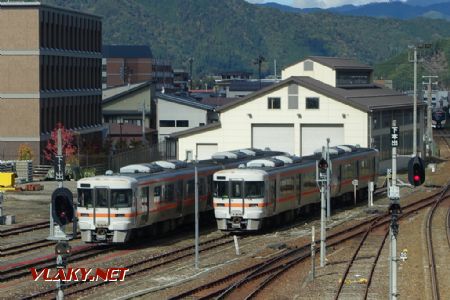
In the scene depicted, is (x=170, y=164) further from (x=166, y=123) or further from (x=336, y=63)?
(x=166, y=123)

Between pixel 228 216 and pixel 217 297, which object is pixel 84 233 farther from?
pixel 217 297

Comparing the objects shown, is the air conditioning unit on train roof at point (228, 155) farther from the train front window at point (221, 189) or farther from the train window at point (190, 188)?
the train front window at point (221, 189)

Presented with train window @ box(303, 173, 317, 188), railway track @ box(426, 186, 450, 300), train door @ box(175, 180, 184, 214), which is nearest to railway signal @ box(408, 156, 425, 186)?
railway track @ box(426, 186, 450, 300)

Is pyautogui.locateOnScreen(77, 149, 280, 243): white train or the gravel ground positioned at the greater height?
pyautogui.locateOnScreen(77, 149, 280, 243): white train

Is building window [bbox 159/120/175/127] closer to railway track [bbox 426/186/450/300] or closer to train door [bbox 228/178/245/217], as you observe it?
railway track [bbox 426/186/450/300]

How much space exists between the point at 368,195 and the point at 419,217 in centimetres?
829

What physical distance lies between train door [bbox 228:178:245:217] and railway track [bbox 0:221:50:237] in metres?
8.70

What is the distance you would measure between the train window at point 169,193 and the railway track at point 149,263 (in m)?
2.16

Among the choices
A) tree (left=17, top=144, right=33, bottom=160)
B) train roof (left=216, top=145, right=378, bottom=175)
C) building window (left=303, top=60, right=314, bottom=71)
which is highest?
building window (left=303, top=60, right=314, bottom=71)

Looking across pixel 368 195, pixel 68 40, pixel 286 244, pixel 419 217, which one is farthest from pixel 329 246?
pixel 68 40

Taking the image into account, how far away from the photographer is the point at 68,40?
9012 centimetres
